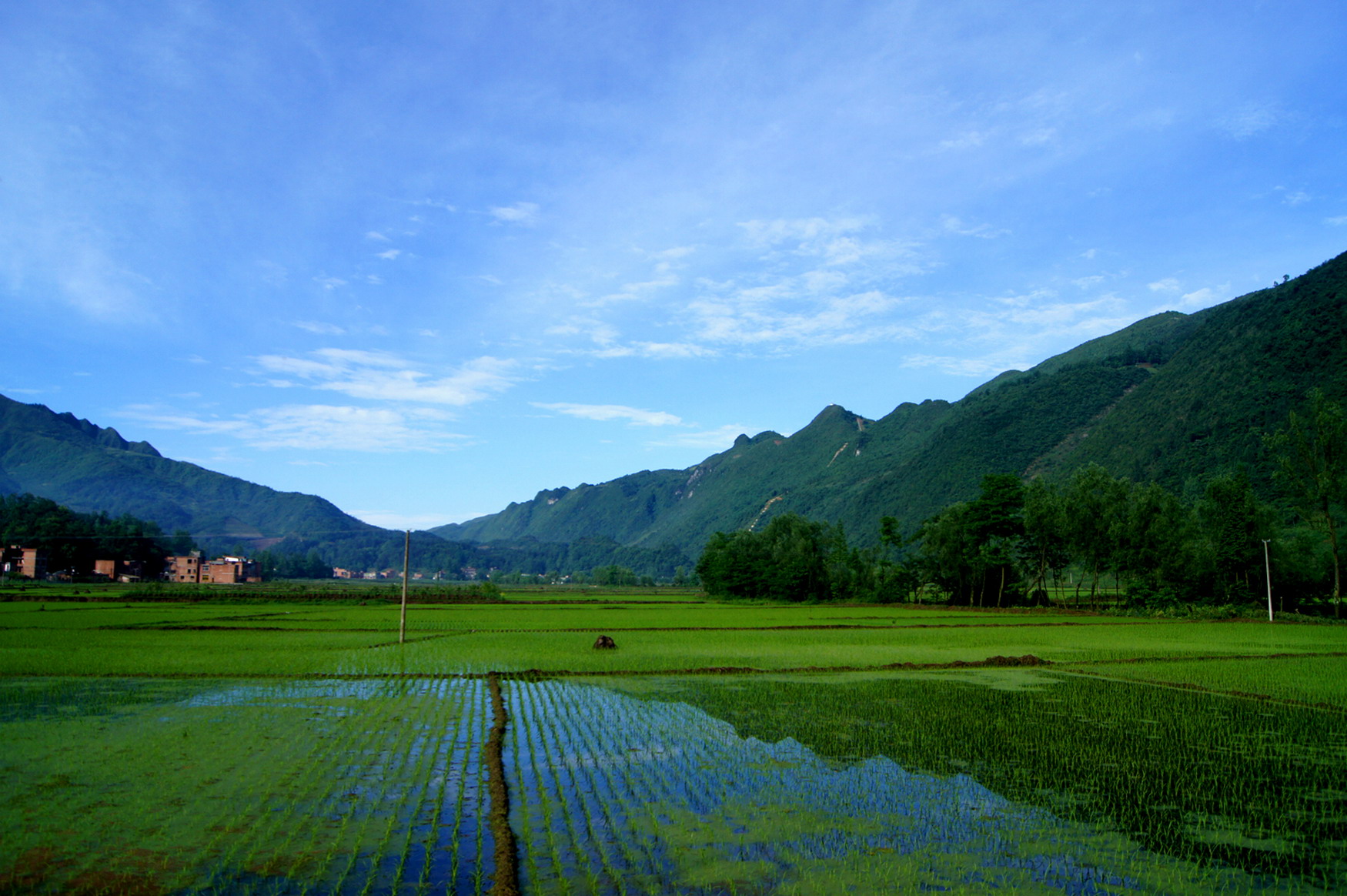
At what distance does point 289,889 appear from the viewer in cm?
602

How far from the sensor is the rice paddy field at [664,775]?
258 inches

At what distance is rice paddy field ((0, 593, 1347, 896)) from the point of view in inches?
258

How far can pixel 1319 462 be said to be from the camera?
43312 millimetres

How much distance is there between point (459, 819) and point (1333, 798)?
991 centimetres

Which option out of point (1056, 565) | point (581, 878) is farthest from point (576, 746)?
point (1056, 565)

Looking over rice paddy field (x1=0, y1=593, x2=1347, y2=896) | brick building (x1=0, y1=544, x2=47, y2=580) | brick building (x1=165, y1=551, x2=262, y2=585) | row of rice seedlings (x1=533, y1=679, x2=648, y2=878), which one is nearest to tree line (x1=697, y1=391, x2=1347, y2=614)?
rice paddy field (x1=0, y1=593, x2=1347, y2=896)

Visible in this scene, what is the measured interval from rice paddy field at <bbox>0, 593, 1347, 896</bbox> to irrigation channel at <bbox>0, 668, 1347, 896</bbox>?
0.04m

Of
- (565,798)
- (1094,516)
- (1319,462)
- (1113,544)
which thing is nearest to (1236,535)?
(1319,462)

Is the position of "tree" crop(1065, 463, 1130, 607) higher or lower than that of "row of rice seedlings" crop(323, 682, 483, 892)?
higher

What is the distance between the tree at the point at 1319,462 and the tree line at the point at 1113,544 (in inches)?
2.6

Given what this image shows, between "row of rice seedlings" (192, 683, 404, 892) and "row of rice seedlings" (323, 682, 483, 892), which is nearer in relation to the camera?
"row of rice seedlings" (323, 682, 483, 892)

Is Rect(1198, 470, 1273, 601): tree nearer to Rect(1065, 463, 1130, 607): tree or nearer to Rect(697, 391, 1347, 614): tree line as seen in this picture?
Rect(697, 391, 1347, 614): tree line

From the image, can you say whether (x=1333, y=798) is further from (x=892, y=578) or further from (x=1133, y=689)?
(x=892, y=578)

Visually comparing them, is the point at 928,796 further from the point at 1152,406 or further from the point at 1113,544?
the point at 1152,406
